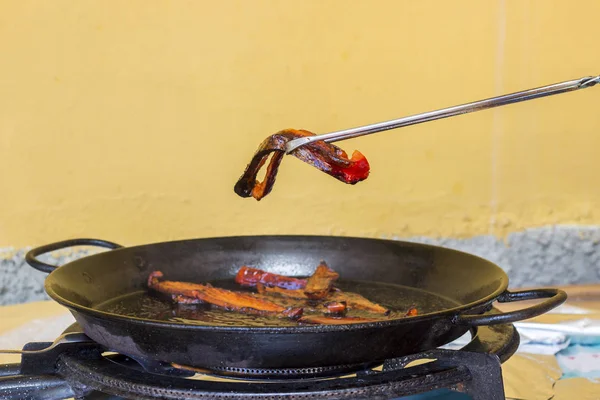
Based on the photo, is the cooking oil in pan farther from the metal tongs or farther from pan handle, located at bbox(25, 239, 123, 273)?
the metal tongs

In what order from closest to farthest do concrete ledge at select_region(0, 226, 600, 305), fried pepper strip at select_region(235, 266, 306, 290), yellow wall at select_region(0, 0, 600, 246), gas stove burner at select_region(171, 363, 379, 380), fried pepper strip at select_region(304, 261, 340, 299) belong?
gas stove burner at select_region(171, 363, 379, 380) < fried pepper strip at select_region(304, 261, 340, 299) < fried pepper strip at select_region(235, 266, 306, 290) < yellow wall at select_region(0, 0, 600, 246) < concrete ledge at select_region(0, 226, 600, 305)

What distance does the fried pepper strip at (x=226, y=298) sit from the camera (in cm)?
163

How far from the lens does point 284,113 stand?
2.93 metres

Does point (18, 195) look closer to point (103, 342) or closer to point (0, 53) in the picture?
point (0, 53)

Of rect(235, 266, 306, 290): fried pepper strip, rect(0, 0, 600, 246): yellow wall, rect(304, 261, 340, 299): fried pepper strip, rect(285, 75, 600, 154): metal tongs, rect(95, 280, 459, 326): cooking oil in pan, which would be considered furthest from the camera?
rect(0, 0, 600, 246): yellow wall

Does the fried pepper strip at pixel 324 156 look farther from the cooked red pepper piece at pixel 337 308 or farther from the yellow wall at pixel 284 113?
the yellow wall at pixel 284 113

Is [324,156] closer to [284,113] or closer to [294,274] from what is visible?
[294,274]

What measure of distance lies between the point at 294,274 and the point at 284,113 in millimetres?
1031

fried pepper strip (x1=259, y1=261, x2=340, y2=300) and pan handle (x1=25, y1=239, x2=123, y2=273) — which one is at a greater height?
pan handle (x1=25, y1=239, x2=123, y2=273)

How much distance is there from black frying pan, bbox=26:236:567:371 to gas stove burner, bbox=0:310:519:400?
4 cm

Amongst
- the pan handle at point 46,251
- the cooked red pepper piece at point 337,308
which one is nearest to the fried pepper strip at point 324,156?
the cooked red pepper piece at point 337,308

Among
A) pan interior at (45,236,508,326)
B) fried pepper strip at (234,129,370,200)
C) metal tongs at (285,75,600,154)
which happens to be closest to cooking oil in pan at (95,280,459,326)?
pan interior at (45,236,508,326)

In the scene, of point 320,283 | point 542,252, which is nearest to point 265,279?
point 320,283

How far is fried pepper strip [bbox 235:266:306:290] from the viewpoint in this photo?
1899 mm
